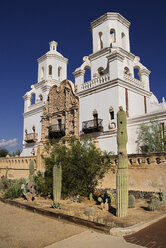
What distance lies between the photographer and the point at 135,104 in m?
19.9

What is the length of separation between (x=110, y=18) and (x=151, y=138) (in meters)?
13.4

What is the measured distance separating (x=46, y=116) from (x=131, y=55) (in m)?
11.5

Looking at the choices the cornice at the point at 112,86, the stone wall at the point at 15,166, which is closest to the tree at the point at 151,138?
the cornice at the point at 112,86

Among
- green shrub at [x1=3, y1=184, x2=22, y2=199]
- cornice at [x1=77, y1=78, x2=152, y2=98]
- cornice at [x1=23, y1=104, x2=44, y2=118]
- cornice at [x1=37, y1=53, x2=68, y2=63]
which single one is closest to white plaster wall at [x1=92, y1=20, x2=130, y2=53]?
cornice at [x1=77, y1=78, x2=152, y2=98]

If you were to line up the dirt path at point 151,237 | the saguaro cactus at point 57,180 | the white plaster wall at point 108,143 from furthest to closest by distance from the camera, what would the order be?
the white plaster wall at point 108,143, the saguaro cactus at point 57,180, the dirt path at point 151,237

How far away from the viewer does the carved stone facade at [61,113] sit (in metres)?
21.7

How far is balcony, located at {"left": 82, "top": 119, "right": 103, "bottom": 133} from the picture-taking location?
18.6 m

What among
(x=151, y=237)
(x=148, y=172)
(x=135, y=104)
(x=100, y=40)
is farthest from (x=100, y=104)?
(x=151, y=237)

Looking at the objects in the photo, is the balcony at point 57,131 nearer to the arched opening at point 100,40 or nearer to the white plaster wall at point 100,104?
the white plaster wall at point 100,104

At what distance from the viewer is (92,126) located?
19516 millimetres

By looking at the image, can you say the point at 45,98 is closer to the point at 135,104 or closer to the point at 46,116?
the point at 46,116

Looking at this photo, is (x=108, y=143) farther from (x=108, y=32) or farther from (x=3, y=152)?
(x=3, y=152)

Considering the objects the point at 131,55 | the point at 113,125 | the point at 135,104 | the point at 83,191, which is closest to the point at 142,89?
the point at 135,104

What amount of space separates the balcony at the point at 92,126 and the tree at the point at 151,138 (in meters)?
3.66
